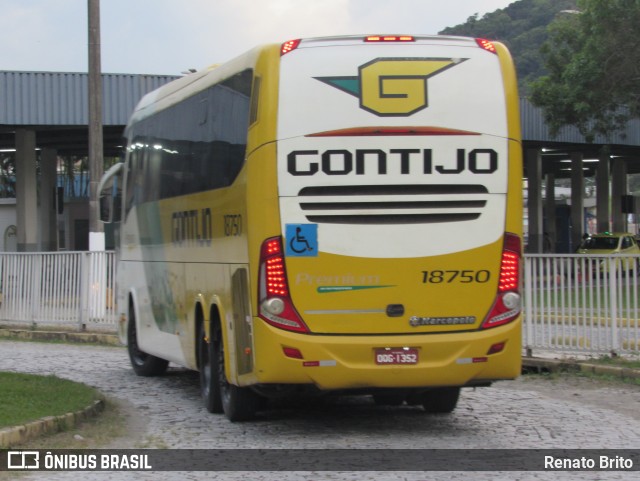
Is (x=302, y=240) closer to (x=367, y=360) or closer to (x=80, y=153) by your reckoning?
(x=367, y=360)

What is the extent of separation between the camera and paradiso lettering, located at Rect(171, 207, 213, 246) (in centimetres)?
1184

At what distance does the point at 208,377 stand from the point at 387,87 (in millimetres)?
4005

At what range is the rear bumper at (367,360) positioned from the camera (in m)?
9.88

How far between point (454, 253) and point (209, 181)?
2941 millimetres

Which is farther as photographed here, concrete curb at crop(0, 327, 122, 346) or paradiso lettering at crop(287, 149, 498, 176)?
concrete curb at crop(0, 327, 122, 346)

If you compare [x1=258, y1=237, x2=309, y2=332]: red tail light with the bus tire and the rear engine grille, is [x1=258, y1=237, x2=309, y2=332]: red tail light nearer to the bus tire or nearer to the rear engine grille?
the rear engine grille

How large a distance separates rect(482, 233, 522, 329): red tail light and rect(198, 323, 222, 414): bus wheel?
10.5 ft

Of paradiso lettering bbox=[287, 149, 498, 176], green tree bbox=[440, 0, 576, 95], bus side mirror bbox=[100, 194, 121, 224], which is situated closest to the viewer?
paradiso lettering bbox=[287, 149, 498, 176]

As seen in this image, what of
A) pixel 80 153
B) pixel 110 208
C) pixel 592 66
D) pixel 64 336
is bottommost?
pixel 64 336

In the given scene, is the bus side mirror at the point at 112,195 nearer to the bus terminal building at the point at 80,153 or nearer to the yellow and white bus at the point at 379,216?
the yellow and white bus at the point at 379,216

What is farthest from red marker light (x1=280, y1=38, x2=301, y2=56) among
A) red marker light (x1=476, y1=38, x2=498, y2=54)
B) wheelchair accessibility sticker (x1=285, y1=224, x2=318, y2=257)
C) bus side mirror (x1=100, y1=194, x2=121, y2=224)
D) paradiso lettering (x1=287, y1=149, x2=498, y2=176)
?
bus side mirror (x1=100, y1=194, x2=121, y2=224)

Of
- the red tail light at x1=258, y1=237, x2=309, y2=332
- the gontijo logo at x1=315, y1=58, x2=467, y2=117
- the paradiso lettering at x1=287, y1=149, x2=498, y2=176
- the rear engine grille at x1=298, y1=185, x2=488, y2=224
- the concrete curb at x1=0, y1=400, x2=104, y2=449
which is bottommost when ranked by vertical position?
the concrete curb at x1=0, y1=400, x2=104, y2=449

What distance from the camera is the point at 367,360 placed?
993 cm

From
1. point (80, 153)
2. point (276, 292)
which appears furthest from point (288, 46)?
point (80, 153)
